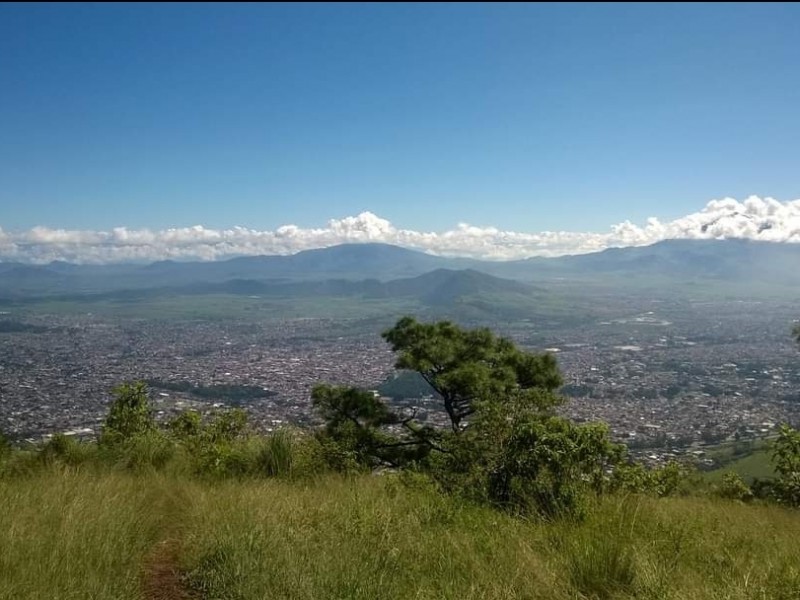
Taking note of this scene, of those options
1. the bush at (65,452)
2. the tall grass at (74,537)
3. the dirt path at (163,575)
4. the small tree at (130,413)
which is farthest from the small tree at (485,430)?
the small tree at (130,413)

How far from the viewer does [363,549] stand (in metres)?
3.86

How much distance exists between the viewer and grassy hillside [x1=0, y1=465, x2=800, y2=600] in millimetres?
3227

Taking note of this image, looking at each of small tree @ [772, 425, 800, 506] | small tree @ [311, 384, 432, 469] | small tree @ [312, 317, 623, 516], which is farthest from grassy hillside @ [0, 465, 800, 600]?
small tree @ [311, 384, 432, 469]

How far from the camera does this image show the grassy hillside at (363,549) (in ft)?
10.6

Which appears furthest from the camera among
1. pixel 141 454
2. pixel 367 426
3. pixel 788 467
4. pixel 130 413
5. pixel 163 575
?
pixel 130 413

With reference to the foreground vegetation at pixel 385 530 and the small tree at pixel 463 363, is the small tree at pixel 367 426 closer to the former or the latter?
the small tree at pixel 463 363

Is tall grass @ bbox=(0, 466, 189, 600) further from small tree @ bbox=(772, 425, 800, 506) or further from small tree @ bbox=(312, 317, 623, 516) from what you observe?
small tree @ bbox=(772, 425, 800, 506)

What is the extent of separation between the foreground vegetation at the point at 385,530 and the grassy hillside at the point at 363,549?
1 cm

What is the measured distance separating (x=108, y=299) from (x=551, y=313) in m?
147

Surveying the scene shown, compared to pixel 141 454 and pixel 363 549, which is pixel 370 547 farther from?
pixel 141 454

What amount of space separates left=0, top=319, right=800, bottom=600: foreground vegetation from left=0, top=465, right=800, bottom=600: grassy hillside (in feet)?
0.05

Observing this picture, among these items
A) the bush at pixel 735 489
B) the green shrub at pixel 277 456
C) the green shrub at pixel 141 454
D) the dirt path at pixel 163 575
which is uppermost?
the dirt path at pixel 163 575

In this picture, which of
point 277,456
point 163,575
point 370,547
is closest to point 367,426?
point 277,456

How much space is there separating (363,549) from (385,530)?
14.5 inches
